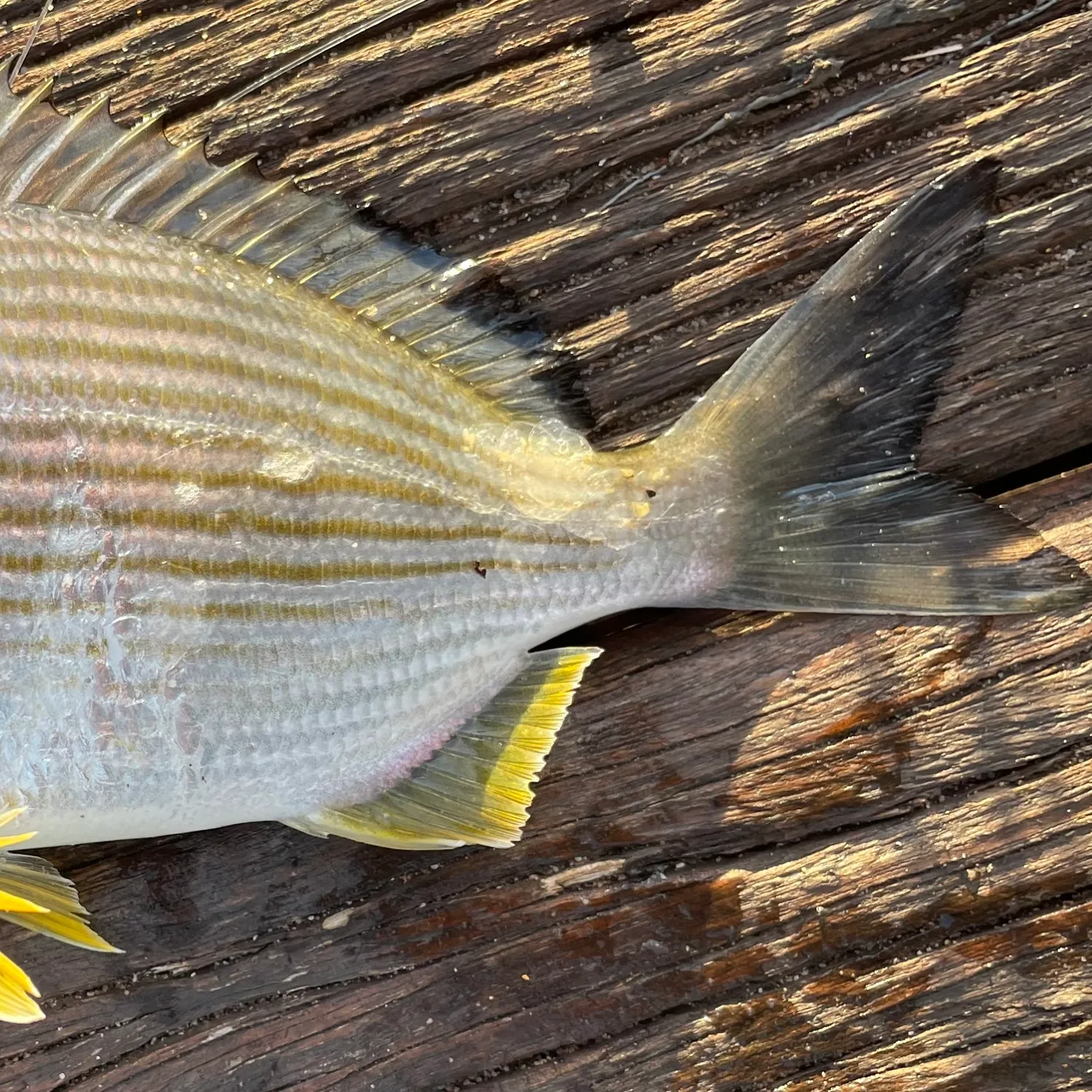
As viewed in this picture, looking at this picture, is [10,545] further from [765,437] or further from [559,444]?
[765,437]

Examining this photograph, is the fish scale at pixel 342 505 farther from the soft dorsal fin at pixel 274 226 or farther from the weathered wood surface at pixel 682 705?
the weathered wood surface at pixel 682 705

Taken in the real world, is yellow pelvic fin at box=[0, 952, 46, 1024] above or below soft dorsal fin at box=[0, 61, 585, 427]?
below

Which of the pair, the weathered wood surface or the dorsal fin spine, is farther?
the weathered wood surface

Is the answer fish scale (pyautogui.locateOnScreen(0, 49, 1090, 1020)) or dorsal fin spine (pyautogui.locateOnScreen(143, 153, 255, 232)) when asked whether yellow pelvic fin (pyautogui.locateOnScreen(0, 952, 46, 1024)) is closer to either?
fish scale (pyautogui.locateOnScreen(0, 49, 1090, 1020))

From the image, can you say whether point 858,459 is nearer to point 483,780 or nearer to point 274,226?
point 483,780

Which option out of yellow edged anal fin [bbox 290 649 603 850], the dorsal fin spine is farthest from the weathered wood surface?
the dorsal fin spine

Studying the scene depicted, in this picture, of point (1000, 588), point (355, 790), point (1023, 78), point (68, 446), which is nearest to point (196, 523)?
point (68, 446)

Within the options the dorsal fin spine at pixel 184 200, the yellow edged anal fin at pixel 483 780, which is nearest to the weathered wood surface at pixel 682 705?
the yellow edged anal fin at pixel 483 780
